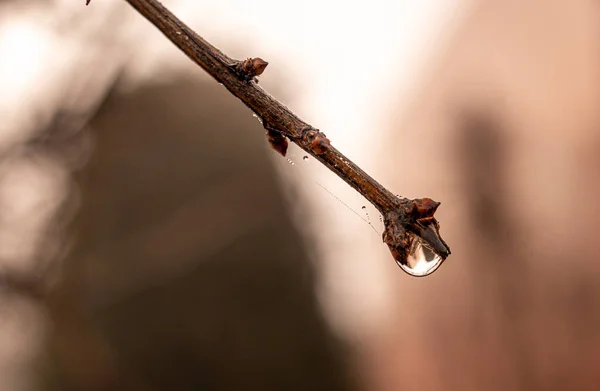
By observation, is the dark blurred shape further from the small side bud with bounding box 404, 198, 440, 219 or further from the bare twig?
the small side bud with bounding box 404, 198, 440, 219

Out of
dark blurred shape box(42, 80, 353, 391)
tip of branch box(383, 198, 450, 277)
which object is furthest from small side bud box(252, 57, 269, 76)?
dark blurred shape box(42, 80, 353, 391)

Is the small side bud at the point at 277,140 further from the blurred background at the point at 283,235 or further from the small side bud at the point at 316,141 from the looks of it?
the blurred background at the point at 283,235

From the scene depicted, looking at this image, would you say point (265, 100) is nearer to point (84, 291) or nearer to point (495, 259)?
point (495, 259)

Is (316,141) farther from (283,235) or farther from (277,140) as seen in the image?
(283,235)

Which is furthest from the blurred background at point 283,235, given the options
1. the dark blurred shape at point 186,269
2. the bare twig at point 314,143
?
the bare twig at point 314,143

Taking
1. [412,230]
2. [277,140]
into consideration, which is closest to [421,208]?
[412,230]

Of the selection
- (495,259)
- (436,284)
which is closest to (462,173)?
(495,259)

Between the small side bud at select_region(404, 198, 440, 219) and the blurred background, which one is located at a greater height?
the blurred background
